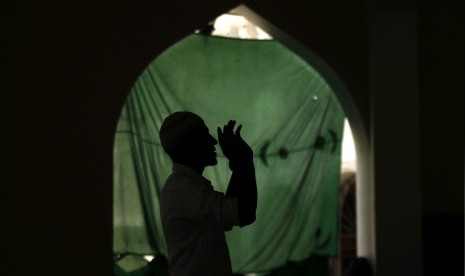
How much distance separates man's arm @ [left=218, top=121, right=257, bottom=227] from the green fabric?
11.3 feet

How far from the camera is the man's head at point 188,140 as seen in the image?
3.27m

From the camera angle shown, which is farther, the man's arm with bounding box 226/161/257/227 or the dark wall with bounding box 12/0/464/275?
the dark wall with bounding box 12/0/464/275

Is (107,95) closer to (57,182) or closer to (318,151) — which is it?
(57,182)

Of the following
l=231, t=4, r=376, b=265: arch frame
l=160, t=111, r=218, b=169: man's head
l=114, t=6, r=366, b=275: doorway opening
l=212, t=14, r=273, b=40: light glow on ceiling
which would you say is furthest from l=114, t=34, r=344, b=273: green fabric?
l=160, t=111, r=218, b=169: man's head

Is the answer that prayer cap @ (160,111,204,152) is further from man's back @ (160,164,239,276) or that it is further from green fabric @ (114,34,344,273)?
green fabric @ (114,34,344,273)

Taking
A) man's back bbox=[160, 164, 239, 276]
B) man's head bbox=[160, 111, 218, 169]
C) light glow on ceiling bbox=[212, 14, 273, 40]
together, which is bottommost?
man's back bbox=[160, 164, 239, 276]

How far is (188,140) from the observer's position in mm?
3291

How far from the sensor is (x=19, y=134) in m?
5.57

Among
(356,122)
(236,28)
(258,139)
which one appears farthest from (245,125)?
(356,122)

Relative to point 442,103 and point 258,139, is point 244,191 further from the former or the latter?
point 258,139

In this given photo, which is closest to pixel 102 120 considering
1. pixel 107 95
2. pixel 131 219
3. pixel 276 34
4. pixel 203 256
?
pixel 107 95

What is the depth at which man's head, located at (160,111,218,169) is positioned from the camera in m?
3.27

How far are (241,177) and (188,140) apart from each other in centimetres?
31

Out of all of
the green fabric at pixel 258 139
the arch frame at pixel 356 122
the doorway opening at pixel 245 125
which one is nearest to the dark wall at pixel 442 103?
the arch frame at pixel 356 122
